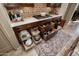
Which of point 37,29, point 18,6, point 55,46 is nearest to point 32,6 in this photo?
point 18,6

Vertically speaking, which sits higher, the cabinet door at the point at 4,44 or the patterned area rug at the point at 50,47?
the cabinet door at the point at 4,44

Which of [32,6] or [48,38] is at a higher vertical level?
[32,6]

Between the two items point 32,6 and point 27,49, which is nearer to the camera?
point 27,49

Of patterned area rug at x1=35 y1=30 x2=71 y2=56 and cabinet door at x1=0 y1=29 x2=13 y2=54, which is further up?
cabinet door at x1=0 y1=29 x2=13 y2=54

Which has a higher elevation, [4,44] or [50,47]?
[4,44]

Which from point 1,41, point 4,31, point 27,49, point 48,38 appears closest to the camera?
point 4,31

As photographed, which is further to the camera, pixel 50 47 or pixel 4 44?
pixel 50 47

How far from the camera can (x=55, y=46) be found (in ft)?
6.04

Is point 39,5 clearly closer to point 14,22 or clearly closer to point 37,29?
point 37,29

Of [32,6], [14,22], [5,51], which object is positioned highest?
[32,6]

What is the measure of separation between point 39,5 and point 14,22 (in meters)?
0.82

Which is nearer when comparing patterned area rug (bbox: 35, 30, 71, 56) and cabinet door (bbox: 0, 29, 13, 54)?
cabinet door (bbox: 0, 29, 13, 54)

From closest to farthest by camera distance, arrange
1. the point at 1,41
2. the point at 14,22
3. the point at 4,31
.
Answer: the point at 4,31, the point at 1,41, the point at 14,22

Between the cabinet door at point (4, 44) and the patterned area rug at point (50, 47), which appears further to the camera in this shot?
the patterned area rug at point (50, 47)
